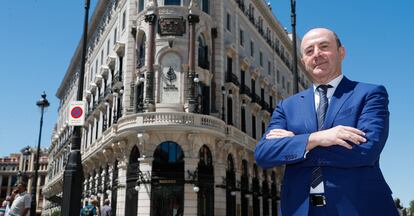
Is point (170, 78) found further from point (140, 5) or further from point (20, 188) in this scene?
point (20, 188)

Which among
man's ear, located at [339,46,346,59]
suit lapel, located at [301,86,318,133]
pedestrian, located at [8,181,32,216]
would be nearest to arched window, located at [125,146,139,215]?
pedestrian, located at [8,181,32,216]

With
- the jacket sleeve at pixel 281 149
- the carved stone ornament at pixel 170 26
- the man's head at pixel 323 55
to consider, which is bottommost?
the jacket sleeve at pixel 281 149

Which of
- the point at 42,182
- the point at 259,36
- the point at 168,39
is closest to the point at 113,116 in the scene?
the point at 168,39

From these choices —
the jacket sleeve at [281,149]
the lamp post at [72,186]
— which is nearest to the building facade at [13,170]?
the lamp post at [72,186]

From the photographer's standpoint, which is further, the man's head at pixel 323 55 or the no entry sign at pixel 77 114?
the no entry sign at pixel 77 114

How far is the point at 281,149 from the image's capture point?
2656 mm

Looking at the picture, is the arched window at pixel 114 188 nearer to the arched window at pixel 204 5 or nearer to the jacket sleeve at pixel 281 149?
the arched window at pixel 204 5

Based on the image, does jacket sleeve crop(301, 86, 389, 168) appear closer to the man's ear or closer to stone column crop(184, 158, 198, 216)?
the man's ear

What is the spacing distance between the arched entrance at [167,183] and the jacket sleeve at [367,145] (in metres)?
24.2

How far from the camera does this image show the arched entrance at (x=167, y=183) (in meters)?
26.1

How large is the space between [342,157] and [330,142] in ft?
0.36

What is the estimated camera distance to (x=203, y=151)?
27.6 metres

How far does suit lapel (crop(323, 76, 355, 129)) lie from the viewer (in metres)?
2.65

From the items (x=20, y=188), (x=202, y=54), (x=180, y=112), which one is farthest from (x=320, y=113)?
(x=202, y=54)
